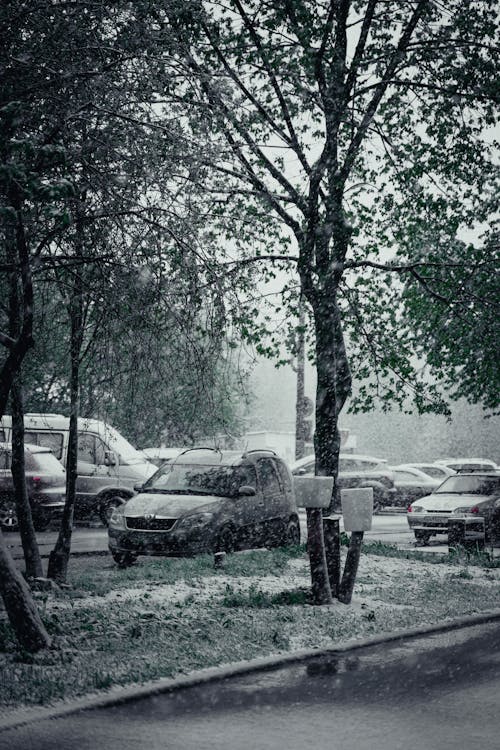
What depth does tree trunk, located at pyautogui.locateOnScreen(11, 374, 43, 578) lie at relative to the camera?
10055 mm

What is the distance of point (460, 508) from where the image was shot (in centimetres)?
1903

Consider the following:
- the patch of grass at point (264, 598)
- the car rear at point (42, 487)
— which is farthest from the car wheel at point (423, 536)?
the patch of grass at point (264, 598)

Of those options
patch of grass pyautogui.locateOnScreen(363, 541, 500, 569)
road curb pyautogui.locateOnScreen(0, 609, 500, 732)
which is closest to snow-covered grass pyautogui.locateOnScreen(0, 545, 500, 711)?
road curb pyautogui.locateOnScreen(0, 609, 500, 732)

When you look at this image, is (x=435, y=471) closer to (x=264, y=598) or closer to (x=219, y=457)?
(x=219, y=457)

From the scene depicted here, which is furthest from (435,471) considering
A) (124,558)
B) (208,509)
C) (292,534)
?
(124,558)

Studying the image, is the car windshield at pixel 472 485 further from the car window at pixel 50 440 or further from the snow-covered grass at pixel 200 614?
the car window at pixel 50 440

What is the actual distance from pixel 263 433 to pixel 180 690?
47291mm

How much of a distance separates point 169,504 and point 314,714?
7.80 meters

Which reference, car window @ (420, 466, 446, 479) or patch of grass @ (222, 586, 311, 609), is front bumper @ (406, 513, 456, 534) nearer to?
patch of grass @ (222, 586, 311, 609)

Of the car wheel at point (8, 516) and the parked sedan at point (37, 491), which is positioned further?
the parked sedan at point (37, 491)

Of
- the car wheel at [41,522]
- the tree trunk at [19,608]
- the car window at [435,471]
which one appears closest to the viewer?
the tree trunk at [19,608]

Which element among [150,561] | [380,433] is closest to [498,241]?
[150,561]

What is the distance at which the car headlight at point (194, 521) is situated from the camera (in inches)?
505

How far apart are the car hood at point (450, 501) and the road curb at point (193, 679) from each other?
10.6 metres
